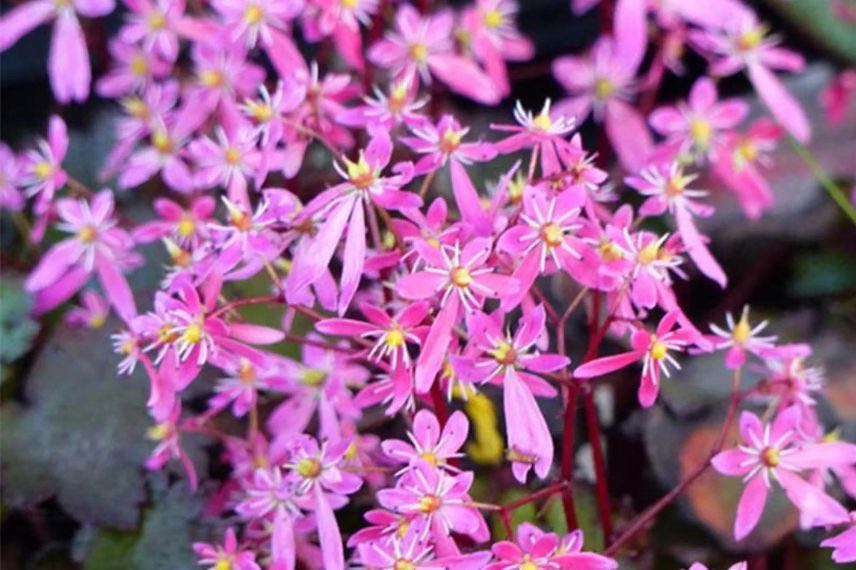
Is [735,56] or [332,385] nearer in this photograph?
[332,385]

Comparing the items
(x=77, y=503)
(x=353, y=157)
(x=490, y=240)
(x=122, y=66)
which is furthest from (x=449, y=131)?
(x=122, y=66)

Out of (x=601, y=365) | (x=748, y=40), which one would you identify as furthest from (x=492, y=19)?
(x=601, y=365)

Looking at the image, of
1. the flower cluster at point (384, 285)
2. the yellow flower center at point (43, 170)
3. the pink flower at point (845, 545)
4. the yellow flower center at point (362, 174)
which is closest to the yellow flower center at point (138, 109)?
the flower cluster at point (384, 285)

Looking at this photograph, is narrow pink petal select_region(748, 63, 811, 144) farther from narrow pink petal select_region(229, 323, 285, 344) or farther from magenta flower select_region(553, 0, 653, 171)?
narrow pink petal select_region(229, 323, 285, 344)

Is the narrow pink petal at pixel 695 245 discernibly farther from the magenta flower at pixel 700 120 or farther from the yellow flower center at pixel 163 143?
the yellow flower center at pixel 163 143

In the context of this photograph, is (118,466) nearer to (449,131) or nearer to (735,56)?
(449,131)

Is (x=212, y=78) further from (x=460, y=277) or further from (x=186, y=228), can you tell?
(x=460, y=277)
